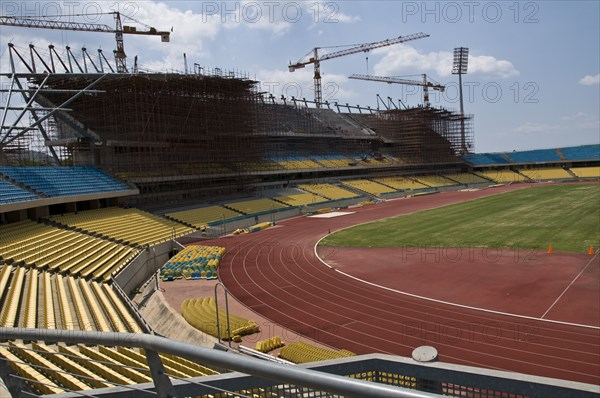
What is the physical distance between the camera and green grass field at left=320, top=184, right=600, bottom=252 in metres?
32.2

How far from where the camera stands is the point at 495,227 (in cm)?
3856

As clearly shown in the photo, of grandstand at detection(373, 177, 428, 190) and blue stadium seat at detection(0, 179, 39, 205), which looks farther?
grandstand at detection(373, 177, 428, 190)

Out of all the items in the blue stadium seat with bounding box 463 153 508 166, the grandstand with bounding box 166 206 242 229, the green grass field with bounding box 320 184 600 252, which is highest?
the blue stadium seat with bounding box 463 153 508 166

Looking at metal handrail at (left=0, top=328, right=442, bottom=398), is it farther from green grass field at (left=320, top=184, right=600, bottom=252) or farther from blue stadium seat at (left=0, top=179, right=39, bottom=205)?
green grass field at (left=320, top=184, right=600, bottom=252)

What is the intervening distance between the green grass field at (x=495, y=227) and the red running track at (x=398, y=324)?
988cm

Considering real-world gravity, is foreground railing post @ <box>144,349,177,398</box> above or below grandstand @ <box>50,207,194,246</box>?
above

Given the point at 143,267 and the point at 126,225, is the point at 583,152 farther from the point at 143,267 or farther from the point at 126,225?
the point at 143,267

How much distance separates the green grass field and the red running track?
9878 mm

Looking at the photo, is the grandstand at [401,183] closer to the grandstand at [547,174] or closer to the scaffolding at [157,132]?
the scaffolding at [157,132]

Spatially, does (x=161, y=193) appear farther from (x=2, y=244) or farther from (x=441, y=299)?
(x=441, y=299)

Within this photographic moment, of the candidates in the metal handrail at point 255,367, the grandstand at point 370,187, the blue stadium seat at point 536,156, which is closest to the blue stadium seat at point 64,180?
the metal handrail at point 255,367

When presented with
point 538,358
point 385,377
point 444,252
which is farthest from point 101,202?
point 385,377

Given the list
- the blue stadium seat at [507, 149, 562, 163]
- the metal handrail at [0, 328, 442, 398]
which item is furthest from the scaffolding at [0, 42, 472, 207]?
the blue stadium seat at [507, 149, 562, 163]

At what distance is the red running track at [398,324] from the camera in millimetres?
14664
